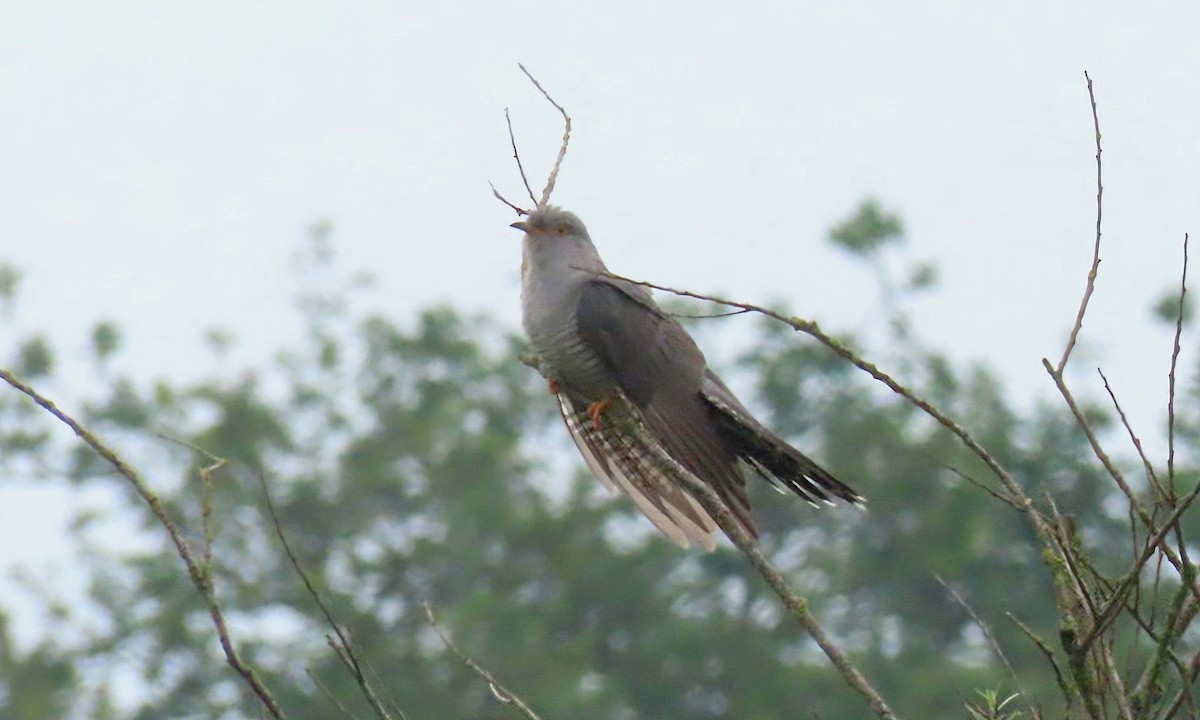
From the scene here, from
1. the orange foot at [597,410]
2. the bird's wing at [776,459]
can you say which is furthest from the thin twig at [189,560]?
the orange foot at [597,410]

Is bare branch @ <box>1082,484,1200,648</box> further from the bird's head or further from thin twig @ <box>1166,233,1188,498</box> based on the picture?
the bird's head

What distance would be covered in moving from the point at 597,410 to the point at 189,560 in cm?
280

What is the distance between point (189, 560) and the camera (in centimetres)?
234

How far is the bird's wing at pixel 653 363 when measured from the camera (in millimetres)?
4945

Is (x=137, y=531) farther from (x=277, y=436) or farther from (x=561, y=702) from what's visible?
(x=561, y=702)

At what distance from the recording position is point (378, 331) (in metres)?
31.0

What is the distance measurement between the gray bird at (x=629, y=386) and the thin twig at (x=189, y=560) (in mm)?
1988

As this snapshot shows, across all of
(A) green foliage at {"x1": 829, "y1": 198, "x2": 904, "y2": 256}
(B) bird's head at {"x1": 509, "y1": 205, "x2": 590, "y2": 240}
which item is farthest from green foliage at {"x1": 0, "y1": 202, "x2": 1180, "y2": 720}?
(B) bird's head at {"x1": 509, "y1": 205, "x2": 590, "y2": 240}

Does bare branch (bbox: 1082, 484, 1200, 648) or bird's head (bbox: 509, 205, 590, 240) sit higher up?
bird's head (bbox: 509, 205, 590, 240)

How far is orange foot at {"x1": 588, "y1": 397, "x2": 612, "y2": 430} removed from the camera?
16.6 ft

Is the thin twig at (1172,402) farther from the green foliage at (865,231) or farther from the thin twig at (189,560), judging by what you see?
the green foliage at (865,231)

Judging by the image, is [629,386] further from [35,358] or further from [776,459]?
[35,358]

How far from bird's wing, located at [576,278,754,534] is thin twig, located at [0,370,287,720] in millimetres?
2485

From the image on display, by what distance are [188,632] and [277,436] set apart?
4.70 meters
